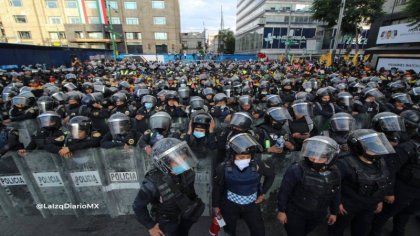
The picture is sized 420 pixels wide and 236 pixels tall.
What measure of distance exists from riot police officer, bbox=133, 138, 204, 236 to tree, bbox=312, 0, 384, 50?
102 ft

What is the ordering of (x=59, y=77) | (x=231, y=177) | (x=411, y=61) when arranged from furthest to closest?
(x=411, y=61), (x=59, y=77), (x=231, y=177)

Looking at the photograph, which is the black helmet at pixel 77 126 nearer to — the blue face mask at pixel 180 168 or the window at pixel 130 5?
the blue face mask at pixel 180 168

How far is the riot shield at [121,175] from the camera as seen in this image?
3.51 metres

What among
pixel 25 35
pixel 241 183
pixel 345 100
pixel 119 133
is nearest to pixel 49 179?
pixel 119 133

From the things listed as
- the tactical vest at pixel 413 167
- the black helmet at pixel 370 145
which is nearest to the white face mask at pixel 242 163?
the black helmet at pixel 370 145

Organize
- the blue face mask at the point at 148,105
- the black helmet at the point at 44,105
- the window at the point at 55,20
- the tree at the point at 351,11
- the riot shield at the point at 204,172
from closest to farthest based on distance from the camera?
1. the riot shield at the point at 204,172
2. the black helmet at the point at 44,105
3. the blue face mask at the point at 148,105
4. the tree at the point at 351,11
5. the window at the point at 55,20

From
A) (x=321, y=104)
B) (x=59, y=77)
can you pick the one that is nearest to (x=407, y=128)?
(x=321, y=104)

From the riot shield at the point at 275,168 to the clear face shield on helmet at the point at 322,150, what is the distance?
1.06 m

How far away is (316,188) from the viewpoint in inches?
98.5

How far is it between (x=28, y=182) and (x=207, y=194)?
3.11 metres

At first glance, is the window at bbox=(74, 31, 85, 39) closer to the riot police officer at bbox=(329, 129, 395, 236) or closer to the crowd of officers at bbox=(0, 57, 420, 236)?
the crowd of officers at bbox=(0, 57, 420, 236)

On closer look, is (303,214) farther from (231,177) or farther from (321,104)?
(321,104)

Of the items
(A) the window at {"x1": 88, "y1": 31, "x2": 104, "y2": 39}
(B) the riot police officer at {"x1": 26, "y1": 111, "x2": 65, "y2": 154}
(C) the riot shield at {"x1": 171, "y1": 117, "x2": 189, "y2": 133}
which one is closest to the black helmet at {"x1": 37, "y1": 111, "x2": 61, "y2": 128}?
(B) the riot police officer at {"x1": 26, "y1": 111, "x2": 65, "y2": 154}

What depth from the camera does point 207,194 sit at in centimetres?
392
